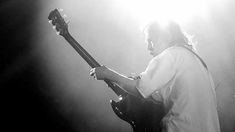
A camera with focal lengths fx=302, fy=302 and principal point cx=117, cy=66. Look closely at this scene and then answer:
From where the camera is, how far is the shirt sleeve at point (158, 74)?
1.86 m

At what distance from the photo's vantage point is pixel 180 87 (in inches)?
74.9

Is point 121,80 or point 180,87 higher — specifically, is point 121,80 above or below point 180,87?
above

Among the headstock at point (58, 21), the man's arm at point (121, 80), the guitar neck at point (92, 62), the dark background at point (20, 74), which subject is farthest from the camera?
the dark background at point (20, 74)

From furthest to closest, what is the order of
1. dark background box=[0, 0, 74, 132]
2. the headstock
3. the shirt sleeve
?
Result: dark background box=[0, 0, 74, 132] < the headstock < the shirt sleeve

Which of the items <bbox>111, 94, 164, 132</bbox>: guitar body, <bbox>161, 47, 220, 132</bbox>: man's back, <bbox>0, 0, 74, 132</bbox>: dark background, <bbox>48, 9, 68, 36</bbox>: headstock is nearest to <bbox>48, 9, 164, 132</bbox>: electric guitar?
<bbox>111, 94, 164, 132</bbox>: guitar body

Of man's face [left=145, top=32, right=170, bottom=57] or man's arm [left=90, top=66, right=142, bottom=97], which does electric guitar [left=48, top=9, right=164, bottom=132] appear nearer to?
man's arm [left=90, top=66, right=142, bottom=97]

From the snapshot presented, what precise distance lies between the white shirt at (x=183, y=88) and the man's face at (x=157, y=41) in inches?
4.5

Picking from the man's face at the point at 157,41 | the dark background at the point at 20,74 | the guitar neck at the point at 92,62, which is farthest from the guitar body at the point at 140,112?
the dark background at the point at 20,74

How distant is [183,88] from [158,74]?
0.61 feet

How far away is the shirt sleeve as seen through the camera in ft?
6.10

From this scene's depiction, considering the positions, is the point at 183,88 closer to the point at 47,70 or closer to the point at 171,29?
the point at 171,29

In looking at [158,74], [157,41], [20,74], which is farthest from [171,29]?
[20,74]

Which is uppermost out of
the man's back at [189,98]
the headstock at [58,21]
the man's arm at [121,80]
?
the headstock at [58,21]

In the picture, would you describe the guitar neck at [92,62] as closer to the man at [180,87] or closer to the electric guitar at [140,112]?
the electric guitar at [140,112]
